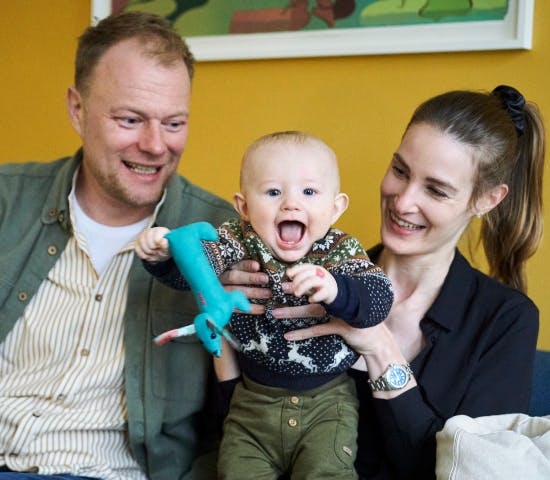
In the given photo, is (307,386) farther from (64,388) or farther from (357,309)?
(64,388)

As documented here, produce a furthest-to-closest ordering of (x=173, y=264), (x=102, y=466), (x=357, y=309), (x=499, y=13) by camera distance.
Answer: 1. (x=499, y=13)
2. (x=102, y=466)
3. (x=173, y=264)
4. (x=357, y=309)

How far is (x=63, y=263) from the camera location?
6.91ft

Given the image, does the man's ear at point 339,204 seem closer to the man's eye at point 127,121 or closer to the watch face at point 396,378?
the watch face at point 396,378

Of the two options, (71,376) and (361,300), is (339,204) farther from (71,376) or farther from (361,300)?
(71,376)

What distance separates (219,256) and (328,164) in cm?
28

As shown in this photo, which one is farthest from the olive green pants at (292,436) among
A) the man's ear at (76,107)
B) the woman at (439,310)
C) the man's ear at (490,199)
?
the man's ear at (76,107)

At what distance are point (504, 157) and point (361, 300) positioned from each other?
1.75 ft

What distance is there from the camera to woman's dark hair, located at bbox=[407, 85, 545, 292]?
1.89 metres

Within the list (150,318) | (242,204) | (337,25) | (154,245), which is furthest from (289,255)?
(337,25)

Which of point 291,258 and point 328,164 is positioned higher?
point 328,164

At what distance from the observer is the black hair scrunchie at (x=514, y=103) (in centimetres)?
198

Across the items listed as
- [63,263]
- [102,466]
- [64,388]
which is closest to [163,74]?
[63,263]

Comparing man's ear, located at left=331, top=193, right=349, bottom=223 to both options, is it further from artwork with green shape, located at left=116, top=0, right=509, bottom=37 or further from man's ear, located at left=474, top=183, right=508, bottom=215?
artwork with green shape, located at left=116, top=0, right=509, bottom=37

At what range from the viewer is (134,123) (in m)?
2.09
